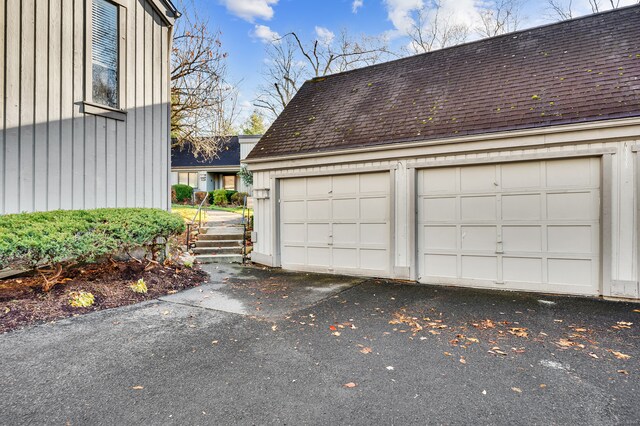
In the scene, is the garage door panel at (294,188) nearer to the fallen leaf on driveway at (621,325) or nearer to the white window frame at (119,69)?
the white window frame at (119,69)

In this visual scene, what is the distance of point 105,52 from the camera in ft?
21.5

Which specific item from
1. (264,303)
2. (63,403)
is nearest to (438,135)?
(264,303)

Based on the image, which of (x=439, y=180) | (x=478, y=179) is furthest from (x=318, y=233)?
(x=478, y=179)

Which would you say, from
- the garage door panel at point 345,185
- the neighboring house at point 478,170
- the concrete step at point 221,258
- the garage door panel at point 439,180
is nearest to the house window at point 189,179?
the concrete step at point 221,258

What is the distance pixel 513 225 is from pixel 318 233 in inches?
155

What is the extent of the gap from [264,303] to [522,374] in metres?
3.51

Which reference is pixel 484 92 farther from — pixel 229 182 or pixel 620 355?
pixel 229 182

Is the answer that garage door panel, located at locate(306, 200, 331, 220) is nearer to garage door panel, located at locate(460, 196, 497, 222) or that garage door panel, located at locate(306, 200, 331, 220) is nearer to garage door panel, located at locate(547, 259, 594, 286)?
garage door panel, located at locate(460, 196, 497, 222)

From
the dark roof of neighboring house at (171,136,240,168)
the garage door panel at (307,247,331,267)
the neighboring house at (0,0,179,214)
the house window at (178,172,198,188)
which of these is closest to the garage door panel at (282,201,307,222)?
the garage door panel at (307,247,331,267)

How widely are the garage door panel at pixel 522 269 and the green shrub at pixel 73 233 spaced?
240 inches

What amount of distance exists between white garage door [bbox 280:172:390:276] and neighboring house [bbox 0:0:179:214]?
293 cm

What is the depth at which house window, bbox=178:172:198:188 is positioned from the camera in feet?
79.3

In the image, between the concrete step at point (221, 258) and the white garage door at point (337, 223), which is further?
the concrete step at point (221, 258)

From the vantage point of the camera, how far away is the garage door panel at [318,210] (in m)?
7.91
